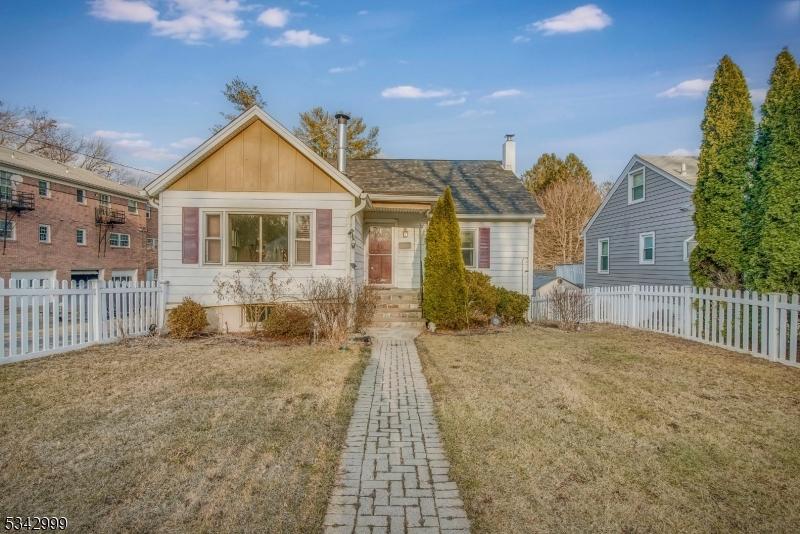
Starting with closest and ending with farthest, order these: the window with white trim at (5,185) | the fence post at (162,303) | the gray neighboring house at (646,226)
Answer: the fence post at (162,303) → the gray neighboring house at (646,226) → the window with white trim at (5,185)

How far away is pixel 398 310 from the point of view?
12438mm

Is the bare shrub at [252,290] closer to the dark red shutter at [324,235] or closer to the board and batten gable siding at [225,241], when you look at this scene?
the board and batten gable siding at [225,241]

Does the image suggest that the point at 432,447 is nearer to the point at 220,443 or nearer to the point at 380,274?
the point at 220,443

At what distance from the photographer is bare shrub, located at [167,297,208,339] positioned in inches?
392

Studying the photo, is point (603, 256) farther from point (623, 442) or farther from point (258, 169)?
point (623, 442)

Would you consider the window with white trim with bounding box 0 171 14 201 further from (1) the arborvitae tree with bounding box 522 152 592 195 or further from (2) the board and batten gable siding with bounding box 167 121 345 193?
(1) the arborvitae tree with bounding box 522 152 592 195

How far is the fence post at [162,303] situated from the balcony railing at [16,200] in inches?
784

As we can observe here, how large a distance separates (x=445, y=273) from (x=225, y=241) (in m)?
5.57

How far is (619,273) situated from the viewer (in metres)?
20.3

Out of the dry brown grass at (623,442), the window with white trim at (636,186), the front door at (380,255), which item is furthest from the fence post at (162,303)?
the window with white trim at (636,186)

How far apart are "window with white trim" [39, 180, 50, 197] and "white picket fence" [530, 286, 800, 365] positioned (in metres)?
28.4

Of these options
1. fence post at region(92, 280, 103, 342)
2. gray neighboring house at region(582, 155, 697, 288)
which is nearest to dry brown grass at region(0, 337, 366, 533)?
fence post at region(92, 280, 103, 342)

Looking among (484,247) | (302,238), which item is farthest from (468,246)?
(302,238)

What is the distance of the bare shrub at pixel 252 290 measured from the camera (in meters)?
Result: 10.8
